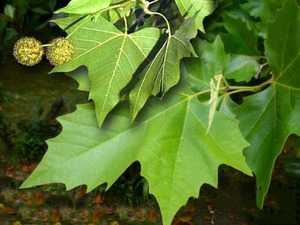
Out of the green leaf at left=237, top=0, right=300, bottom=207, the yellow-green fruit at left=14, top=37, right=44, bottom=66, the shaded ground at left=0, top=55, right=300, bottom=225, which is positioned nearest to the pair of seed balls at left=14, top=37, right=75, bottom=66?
the yellow-green fruit at left=14, top=37, right=44, bottom=66

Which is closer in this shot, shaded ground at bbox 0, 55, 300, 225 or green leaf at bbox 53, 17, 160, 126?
green leaf at bbox 53, 17, 160, 126

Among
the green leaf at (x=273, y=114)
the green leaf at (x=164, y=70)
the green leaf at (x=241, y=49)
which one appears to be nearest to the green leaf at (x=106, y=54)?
the green leaf at (x=164, y=70)

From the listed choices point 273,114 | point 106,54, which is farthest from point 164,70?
point 273,114

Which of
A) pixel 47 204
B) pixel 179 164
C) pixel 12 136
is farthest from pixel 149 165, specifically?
pixel 12 136

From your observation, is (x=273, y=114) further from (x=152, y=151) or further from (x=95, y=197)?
(x=95, y=197)

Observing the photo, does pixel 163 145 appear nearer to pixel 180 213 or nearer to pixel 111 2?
pixel 111 2

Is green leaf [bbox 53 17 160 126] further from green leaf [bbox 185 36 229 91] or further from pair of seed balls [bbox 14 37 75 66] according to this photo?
green leaf [bbox 185 36 229 91]
